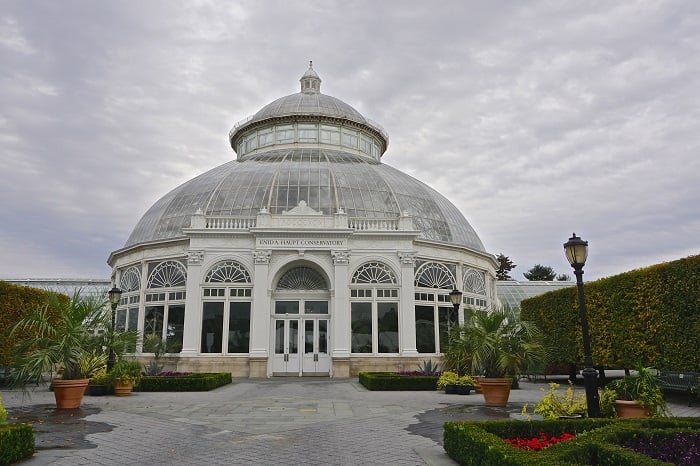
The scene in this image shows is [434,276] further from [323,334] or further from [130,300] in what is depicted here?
[130,300]

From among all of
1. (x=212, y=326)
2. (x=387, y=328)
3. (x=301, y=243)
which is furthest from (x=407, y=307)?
(x=212, y=326)

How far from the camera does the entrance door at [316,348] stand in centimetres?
2734

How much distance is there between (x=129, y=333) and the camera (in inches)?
686

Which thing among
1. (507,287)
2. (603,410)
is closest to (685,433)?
(603,410)

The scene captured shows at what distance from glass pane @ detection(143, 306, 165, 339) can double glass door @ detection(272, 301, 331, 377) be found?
6.32 m

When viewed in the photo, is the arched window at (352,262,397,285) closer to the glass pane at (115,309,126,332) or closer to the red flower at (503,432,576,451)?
the glass pane at (115,309,126,332)

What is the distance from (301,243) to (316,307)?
362 centimetres

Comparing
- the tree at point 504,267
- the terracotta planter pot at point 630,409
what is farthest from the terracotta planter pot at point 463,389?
the tree at point 504,267

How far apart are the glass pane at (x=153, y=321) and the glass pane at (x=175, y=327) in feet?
2.15

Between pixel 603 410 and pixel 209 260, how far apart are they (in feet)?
69.1

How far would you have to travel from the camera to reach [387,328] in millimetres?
27734

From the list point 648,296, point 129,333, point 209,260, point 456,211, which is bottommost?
point 129,333

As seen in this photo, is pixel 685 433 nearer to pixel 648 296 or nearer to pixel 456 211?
pixel 648 296

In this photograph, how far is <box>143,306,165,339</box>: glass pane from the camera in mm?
28078
